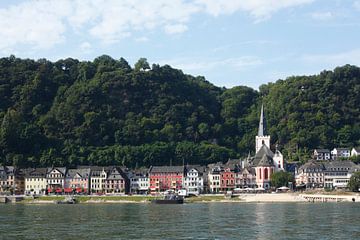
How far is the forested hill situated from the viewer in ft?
459

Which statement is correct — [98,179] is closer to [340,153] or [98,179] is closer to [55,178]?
[55,178]

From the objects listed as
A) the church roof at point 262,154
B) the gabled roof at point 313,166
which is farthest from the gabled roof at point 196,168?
the gabled roof at point 313,166

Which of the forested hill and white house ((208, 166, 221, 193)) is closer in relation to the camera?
white house ((208, 166, 221, 193))

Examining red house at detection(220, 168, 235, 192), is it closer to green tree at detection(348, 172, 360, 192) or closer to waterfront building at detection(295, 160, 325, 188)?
waterfront building at detection(295, 160, 325, 188)

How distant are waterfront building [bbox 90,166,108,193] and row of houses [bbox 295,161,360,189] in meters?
35.7

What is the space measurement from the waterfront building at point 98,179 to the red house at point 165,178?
29.0ft

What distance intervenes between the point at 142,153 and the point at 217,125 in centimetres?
3165

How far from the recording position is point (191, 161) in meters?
142

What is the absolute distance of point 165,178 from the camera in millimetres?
129125

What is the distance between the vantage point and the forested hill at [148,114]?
13988 centimetres

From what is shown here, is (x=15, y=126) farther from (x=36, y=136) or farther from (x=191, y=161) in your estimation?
(x=191, y=161)

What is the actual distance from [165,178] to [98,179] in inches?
495

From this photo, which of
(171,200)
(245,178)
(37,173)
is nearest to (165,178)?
(245,178)

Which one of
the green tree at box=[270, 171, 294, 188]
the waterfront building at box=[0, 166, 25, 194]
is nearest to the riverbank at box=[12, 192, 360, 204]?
the green tree at box=[270, 171, 294, 188]
